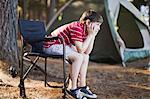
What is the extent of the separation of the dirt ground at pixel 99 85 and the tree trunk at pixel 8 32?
10.5 inches

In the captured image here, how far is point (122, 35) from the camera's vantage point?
30.6ft

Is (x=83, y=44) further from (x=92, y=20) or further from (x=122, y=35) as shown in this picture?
(x=122, y=35)

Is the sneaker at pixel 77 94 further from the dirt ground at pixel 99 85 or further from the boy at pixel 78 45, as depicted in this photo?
the dirt ground at pixel 99 85

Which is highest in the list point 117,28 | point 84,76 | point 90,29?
point 90,29

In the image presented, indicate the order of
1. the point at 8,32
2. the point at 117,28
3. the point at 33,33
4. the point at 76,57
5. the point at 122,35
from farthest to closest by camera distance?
the point at 122,35 → the point at 117,28 → the point at 8,32 → the point at 33,33 → the point at 76,57

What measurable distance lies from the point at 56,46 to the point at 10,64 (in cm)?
118

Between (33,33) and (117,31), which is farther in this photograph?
(117,31)

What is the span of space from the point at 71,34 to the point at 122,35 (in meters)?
5.17

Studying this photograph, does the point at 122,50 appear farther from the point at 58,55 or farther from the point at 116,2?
the point at 58,55

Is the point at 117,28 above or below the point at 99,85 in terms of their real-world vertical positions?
above

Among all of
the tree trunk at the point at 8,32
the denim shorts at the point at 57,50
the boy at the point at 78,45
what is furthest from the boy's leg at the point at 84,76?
the tree trunk at the point at 8,32

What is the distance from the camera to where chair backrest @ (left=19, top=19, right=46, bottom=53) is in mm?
4329

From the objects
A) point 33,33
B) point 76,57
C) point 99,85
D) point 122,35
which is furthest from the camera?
point 122,35

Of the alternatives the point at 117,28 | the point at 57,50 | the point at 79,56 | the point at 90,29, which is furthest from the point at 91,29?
the point at 117,28
